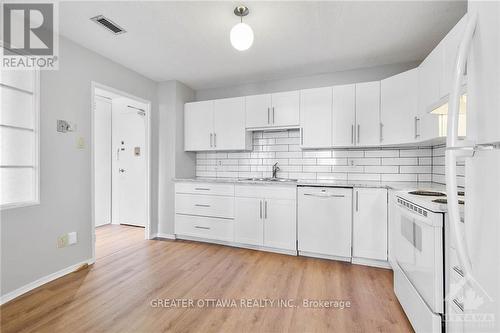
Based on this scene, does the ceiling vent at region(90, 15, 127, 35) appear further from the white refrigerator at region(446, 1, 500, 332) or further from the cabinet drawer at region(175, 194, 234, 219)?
the white refrigerator at region(446, 1, 500, 332)

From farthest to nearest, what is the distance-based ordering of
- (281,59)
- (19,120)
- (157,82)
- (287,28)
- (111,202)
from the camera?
(111,202) → (157,82) → (281,59) → (287,28) → (19,120)

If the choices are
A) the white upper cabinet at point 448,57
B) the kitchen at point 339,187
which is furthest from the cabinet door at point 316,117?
the white upper cabinet at point 448,57

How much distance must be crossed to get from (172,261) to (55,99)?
2.12 meters

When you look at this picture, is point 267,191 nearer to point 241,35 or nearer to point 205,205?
point 205,205

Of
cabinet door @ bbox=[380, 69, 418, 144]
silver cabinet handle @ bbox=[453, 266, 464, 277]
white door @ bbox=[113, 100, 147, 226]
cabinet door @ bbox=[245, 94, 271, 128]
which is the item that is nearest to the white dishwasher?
cabinet door @ bbox=[380, 69, 418, 144]

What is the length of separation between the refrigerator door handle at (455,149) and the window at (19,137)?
296 centimetres

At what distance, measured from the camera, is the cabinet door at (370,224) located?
258 centimetres

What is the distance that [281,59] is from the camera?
2.93 m

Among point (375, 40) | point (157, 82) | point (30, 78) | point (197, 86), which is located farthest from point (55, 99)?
point (375, 40)

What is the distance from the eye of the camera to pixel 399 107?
2.64 meters

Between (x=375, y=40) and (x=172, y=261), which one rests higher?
(x=375, y=40)

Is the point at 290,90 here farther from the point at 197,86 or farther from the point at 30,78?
the point at 30,78

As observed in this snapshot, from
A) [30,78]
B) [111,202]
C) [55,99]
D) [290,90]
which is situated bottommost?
[111,202]

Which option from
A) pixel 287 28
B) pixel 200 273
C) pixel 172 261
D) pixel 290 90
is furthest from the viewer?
pixel 290 90
